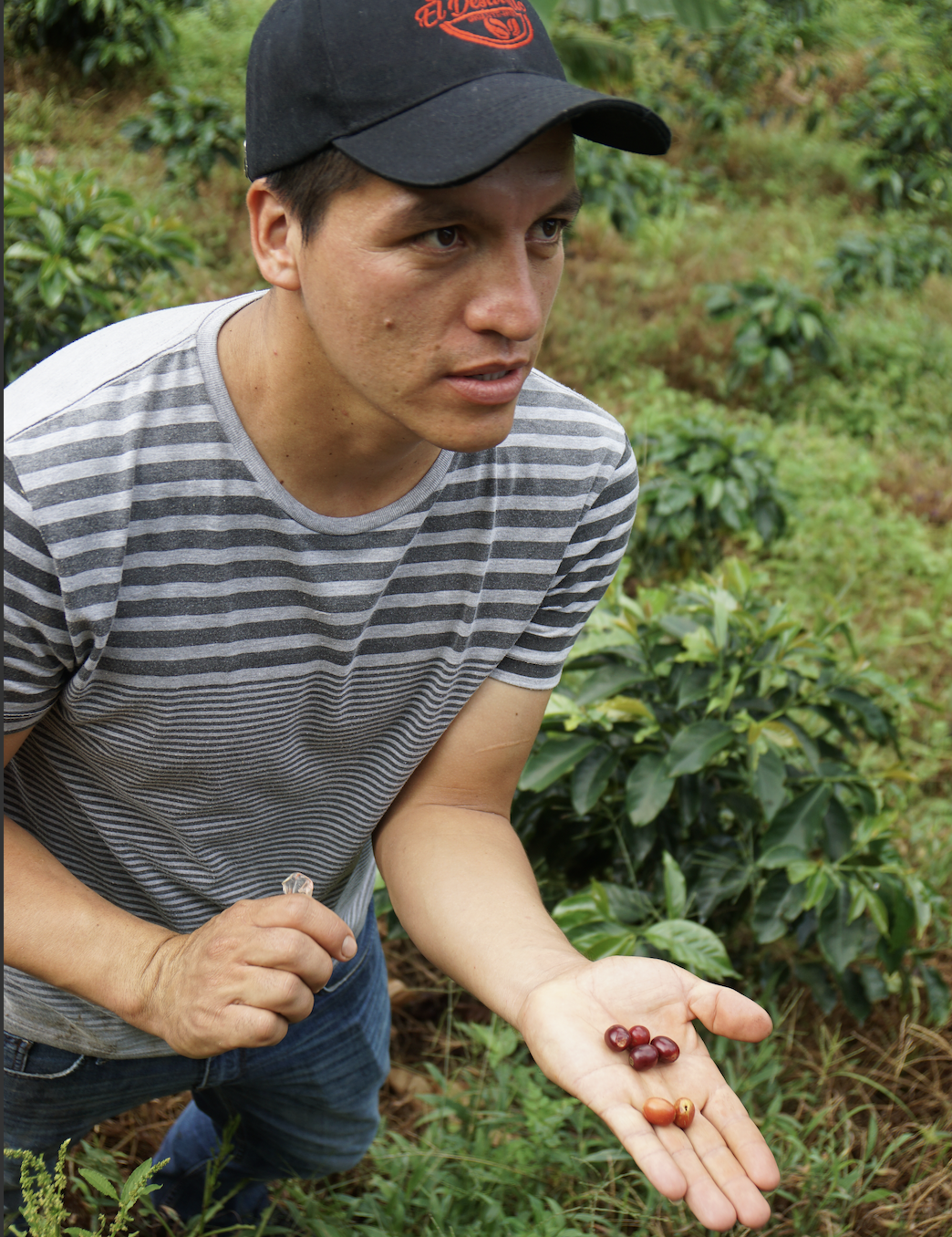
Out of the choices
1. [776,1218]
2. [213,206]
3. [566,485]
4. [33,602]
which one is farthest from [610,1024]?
[213,206]

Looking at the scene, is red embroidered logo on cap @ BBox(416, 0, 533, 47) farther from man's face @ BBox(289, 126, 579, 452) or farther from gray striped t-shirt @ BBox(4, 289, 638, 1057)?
gray striped t-shirt @ BBox(4, 289, 638, 1057)

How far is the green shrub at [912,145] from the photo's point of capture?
834cm

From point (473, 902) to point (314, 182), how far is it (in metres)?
0.93

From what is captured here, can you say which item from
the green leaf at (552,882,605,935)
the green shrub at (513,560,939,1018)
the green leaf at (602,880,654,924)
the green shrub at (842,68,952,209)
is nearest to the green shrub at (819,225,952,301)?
the green shrub at (842,68,952,209)

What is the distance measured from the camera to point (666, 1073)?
4.23 feet

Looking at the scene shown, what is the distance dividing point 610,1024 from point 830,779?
4.72 feet

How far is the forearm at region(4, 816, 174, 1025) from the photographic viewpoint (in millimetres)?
1351

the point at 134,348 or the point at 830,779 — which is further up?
the point at 134,348

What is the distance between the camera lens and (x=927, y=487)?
17.4 ft

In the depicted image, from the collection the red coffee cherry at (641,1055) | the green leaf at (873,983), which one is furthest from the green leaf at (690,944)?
the red coffee cherry at (641,1055)

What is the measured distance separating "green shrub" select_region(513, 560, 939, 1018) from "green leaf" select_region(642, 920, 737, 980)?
0.02m

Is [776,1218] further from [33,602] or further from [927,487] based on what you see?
[927,487]

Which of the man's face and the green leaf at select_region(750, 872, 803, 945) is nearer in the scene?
the man's face

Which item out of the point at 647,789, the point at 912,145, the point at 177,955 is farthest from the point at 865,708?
the point at 912,145
